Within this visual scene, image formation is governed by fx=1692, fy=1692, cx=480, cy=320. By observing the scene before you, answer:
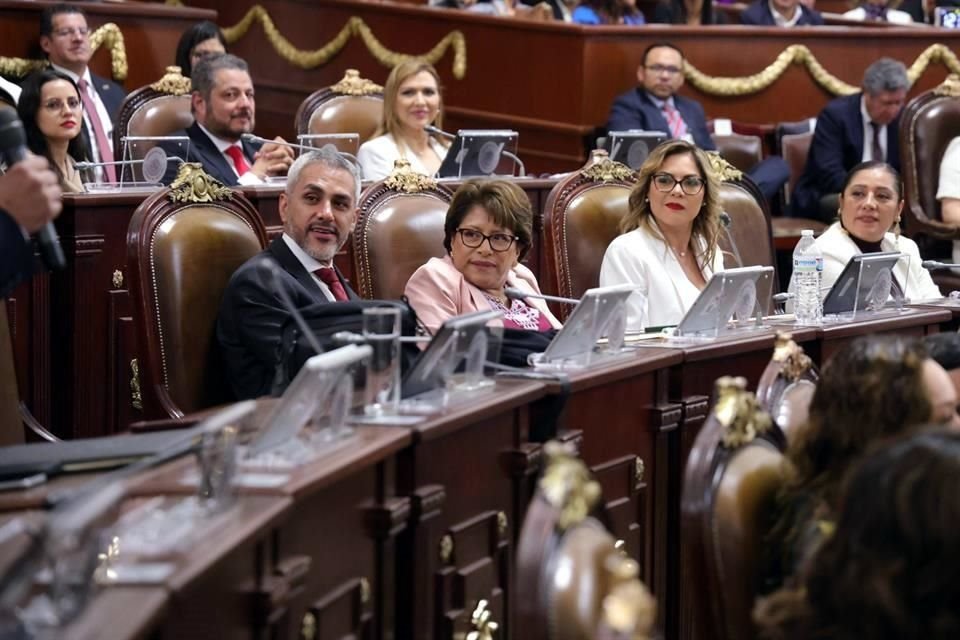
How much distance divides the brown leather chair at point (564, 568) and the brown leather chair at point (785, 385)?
0.89 m

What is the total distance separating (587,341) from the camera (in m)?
3.13

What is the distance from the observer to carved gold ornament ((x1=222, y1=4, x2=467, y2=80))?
756 centimetres

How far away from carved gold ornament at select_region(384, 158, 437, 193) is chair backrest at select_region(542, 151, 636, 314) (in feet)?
1.24

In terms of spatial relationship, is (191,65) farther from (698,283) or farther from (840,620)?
(840,620)

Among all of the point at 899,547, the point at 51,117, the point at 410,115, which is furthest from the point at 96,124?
the point at 899,547

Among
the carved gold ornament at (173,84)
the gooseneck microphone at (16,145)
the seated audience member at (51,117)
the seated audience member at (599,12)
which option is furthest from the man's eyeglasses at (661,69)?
the gooseneck microphone at (16,145)

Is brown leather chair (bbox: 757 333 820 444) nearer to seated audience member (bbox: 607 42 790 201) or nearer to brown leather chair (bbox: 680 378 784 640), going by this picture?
brown leather chair (bbox: 680 378 784 640)

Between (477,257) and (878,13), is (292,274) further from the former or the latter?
(878,13)

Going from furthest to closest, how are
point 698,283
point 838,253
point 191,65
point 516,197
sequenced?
1. point 191,65
2. point 838,253
3. point 698,283
4. point 516,197

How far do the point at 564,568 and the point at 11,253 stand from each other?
971mm

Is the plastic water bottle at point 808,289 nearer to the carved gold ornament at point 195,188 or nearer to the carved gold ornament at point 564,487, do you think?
the carved gold ornament at point 195,188

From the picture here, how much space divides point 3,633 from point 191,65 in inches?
204

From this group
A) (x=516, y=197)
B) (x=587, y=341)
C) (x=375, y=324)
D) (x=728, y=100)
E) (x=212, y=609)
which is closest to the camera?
(x=212, y=609)

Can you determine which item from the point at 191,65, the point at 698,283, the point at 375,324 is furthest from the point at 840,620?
the point at 191,65
